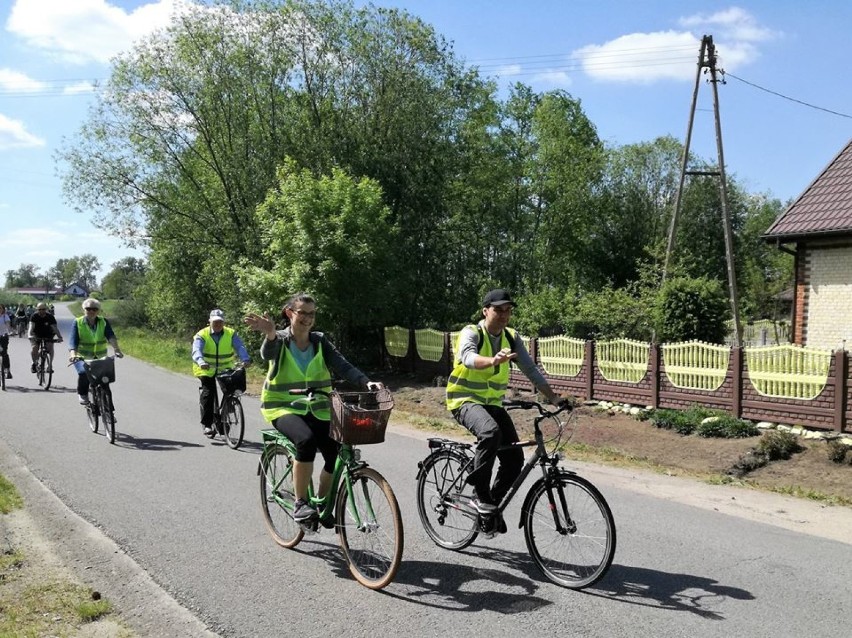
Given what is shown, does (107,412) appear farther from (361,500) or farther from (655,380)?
(655,380)

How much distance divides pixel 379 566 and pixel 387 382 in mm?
14967

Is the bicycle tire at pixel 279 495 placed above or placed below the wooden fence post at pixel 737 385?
below

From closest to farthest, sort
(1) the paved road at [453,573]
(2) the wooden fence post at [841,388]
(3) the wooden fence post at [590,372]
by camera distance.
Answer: (1) the paved road at [453,573] → (2) the wooden fence post at [841,388] → (3) the wooden fence post at [590,372]

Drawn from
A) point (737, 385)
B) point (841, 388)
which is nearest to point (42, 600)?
point (841, 388)

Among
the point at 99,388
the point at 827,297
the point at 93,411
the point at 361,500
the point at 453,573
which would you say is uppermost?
the point at 827,297

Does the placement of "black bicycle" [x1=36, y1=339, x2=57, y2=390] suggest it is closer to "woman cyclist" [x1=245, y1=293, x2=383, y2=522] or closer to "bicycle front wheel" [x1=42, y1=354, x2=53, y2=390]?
"bicycle front wheel" [x1=42, y1=354, x2=53, y2=390]

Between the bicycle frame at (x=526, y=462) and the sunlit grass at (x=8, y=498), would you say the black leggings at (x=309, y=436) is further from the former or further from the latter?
the sunlit grass at (x=8, y=498)

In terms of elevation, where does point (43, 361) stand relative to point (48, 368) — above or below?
above

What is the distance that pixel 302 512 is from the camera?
5176mm

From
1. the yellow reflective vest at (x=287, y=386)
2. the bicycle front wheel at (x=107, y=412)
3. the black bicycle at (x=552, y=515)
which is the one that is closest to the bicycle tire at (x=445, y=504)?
the black bicycle at (x=552, y=515)

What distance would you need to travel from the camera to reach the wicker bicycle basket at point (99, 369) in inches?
409

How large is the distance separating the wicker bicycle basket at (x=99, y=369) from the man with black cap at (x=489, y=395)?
6.83 m

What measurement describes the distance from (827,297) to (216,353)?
1302 cm

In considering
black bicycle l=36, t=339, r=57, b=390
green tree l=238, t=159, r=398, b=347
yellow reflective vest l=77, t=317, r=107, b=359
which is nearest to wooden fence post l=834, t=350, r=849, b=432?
yellow reflective vest l=77, t=317, r=107, b=359
